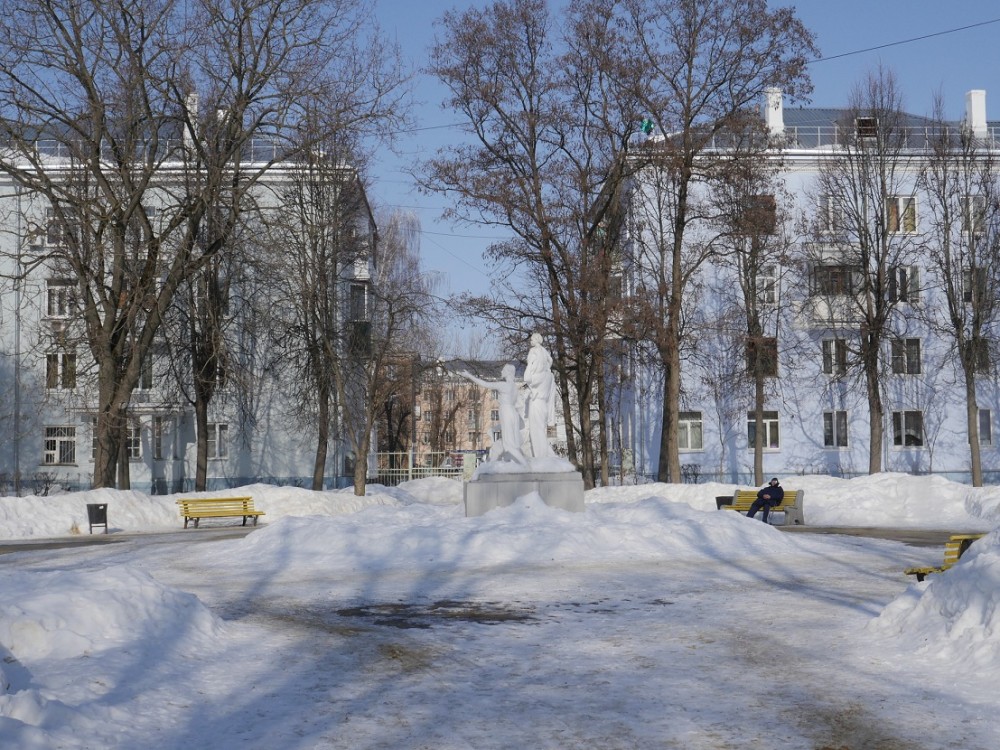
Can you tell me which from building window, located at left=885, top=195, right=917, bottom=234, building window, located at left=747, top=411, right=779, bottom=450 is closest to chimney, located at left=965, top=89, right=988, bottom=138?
building window, located at left=885, top=195, right=917, bottom=234

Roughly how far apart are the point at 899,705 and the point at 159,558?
1355 cm

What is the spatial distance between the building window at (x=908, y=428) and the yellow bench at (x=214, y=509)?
2712 centimetres

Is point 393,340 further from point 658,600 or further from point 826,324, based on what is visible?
point 658,600

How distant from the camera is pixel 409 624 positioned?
449 inches

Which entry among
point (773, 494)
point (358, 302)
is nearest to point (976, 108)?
point (358, 302)

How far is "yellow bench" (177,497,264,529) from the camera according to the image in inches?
1118

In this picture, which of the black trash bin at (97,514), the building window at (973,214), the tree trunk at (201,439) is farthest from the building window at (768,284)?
the black trash bin at (97,514)

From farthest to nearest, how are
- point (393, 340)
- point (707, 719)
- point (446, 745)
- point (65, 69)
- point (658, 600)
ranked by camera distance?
point (393, 340) → point (65, 69) → point (658, 600) → point (707, 719) → point (446, 745)

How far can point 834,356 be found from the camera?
147ft

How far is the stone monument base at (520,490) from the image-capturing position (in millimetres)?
22781

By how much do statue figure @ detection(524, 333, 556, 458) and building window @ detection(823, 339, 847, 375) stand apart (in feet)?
68.5

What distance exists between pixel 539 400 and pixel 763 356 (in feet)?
57.9

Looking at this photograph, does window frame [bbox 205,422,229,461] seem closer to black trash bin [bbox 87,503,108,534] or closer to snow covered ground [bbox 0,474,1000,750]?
black trash bin [bbox 87,503,108,534]

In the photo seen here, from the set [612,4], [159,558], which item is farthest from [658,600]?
[612,4]
